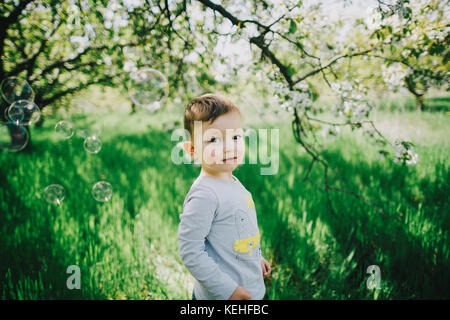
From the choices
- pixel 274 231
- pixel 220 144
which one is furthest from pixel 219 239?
pixel 274 231

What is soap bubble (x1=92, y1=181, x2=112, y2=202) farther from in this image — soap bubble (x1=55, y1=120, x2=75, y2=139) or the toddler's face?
the toddler's face

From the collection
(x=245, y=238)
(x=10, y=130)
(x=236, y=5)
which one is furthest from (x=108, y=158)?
(x=245, y=238)

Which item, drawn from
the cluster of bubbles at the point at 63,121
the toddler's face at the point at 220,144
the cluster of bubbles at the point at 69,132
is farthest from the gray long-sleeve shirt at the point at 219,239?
the cluster of bubbles at the point at 69,132

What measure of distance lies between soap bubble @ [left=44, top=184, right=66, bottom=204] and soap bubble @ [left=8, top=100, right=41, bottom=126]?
0.75 m

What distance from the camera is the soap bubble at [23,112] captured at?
254 cm

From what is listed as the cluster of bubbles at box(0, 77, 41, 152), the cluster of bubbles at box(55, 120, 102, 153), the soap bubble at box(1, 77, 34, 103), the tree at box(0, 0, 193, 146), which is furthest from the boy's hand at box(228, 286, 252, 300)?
the soap bubble at box(1, 77, 34, 103)

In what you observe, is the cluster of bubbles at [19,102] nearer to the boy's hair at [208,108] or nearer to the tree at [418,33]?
the boy's hair at [208,108]

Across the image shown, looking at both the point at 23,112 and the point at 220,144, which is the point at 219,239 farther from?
the point at 23,112

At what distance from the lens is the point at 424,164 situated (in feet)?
9.85

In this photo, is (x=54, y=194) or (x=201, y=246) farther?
(x=54, y=194)

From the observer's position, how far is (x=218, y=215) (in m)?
1.17

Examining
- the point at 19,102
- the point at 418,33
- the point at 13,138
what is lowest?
the point at 13,138

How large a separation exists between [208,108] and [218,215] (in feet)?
1.69

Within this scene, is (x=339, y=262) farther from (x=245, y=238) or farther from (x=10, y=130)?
(x=10, y=130)
